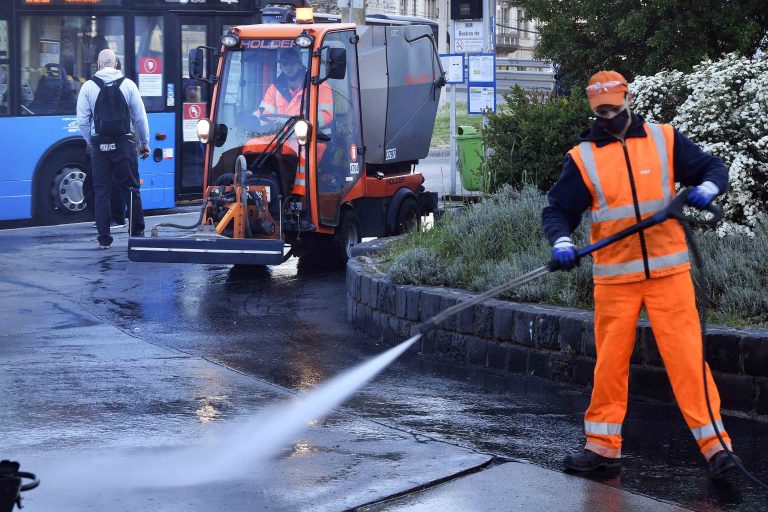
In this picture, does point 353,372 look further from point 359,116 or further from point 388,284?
point 359,116

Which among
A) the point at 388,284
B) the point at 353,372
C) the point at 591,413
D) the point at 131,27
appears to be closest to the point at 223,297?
the point at 388,284

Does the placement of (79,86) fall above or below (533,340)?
above

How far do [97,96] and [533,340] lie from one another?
24.2ft

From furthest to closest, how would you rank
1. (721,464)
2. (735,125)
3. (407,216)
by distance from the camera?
(407,216)
(735,125)
(721,464)

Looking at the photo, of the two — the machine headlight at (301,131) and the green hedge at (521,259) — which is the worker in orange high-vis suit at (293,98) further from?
the green hedge at (521,259)

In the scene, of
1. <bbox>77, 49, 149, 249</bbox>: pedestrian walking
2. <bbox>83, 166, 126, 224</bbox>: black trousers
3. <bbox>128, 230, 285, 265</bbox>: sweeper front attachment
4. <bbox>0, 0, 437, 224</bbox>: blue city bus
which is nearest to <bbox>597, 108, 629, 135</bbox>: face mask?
<bbox>128, 230, 285, 265</bbox>: sweeper front attachment

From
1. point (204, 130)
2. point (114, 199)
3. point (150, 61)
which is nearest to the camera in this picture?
point (204, 130)

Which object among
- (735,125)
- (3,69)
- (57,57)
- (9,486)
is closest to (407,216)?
(735,125)

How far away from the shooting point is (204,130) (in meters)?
12.3

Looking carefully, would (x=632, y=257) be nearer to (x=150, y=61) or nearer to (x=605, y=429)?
(x=605, y=429)

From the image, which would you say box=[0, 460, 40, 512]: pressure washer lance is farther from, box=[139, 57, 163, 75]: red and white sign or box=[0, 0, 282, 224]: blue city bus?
box=[139, 57, 163, 75]: red and white sign

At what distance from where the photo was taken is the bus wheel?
1606 centimetres

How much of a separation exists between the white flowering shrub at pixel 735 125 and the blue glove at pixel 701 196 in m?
3.54

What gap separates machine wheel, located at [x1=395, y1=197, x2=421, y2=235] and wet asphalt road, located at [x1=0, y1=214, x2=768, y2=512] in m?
2.21
